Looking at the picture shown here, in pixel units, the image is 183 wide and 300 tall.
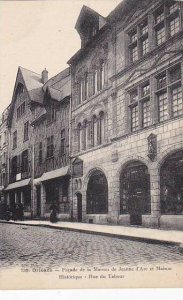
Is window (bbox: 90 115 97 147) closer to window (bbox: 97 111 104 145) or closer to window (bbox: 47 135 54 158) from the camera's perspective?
window (bbox: 97 111 104 145)

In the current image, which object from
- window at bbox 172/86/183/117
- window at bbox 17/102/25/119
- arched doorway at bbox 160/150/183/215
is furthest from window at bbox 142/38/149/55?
window at bbox 17/102/25/119

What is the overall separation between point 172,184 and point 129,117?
3.43m

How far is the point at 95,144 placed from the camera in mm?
15602

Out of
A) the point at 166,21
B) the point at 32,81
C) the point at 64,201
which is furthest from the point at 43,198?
the point at 166,21

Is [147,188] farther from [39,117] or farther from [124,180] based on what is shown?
[39,117]

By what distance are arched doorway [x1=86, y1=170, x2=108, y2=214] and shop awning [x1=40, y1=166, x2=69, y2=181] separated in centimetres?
198

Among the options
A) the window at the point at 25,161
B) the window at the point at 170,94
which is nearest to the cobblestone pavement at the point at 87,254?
the window at the point at 170,94

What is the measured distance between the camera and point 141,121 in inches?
494

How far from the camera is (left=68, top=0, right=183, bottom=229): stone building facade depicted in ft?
36.2

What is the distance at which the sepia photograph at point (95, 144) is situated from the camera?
6.18 meters

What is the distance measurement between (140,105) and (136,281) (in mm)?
8165

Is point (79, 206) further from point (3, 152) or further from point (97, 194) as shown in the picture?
point (3, 152)

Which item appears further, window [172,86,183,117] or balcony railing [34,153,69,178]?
balcony railing [34,153,69,178]

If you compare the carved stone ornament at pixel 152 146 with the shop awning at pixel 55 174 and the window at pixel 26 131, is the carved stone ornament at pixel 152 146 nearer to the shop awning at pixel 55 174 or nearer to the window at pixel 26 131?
the shop awning at pixel 55 174
